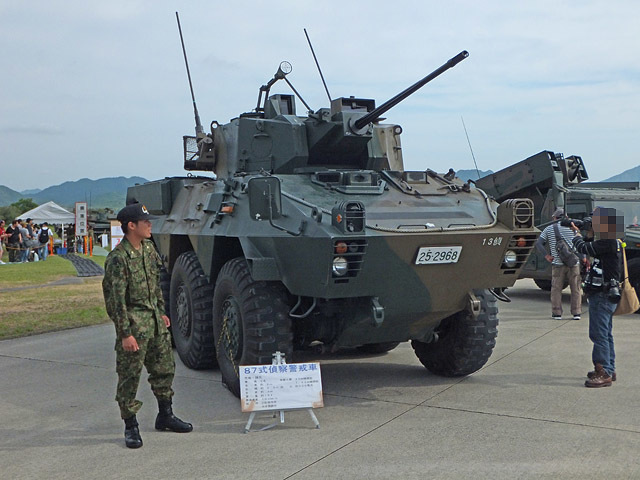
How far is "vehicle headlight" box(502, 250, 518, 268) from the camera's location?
5957mm

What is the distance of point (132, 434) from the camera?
4.89 m

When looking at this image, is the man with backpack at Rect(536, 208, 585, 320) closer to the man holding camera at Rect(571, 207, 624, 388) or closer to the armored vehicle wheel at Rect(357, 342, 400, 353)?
the armored vehicle wheel at Rect(357, 342, 400, 353)

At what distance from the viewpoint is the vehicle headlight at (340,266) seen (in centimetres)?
526

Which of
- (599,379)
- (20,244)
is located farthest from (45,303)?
(20,244)

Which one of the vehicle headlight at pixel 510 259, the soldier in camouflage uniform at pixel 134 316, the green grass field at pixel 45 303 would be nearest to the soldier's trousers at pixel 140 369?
the soldier in camouflage uniform at pixel 134 316

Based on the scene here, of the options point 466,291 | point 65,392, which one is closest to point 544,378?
point 466,291

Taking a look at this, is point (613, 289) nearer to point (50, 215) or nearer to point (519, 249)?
point (519, 249)

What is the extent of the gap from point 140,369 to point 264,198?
152cm

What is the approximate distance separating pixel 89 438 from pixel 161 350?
2.51ft

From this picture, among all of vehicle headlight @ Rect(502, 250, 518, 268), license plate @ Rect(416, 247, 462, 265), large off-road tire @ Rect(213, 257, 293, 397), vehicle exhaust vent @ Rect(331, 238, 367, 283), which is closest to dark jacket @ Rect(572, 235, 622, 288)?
vehicle headlight @ Rect(502, 250, 518, 268)

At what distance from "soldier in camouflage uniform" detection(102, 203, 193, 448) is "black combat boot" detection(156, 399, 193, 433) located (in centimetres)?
12

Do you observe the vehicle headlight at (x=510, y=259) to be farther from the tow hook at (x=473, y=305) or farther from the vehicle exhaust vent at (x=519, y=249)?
the tow hook at (x=473, y=305)

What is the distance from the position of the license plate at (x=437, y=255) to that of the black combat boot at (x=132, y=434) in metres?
2.23

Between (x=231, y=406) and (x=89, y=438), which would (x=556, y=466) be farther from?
(x=89, y=438)
